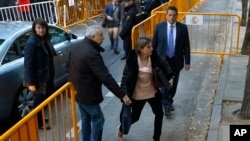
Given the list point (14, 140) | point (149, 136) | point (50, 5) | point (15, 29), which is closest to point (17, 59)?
point (15, 29)

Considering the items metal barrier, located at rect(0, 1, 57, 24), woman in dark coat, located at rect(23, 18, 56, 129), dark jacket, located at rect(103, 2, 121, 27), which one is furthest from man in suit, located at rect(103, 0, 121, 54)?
woman in dark coat, located at rect(23, 18, 56, 129)

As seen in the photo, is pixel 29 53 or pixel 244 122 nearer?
pixel 29 53

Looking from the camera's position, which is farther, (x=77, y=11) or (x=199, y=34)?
(x=77, y=11)

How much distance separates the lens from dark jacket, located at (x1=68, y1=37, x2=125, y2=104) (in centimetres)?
449

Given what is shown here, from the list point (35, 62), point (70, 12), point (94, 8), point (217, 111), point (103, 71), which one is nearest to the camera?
point (103, 71)

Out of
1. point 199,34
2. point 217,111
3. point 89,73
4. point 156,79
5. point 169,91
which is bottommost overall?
point 217,111

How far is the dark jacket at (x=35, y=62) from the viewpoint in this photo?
5547 millimetres

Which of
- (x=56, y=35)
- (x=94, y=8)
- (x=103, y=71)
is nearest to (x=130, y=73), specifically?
(x=103, y=71)

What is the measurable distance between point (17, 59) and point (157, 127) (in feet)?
8.73

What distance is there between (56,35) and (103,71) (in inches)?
136

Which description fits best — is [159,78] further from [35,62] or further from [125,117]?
[35,62]

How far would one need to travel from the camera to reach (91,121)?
5016mm

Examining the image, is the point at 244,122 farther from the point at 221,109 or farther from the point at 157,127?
the point at 157,127

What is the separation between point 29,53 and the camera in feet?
18.2
